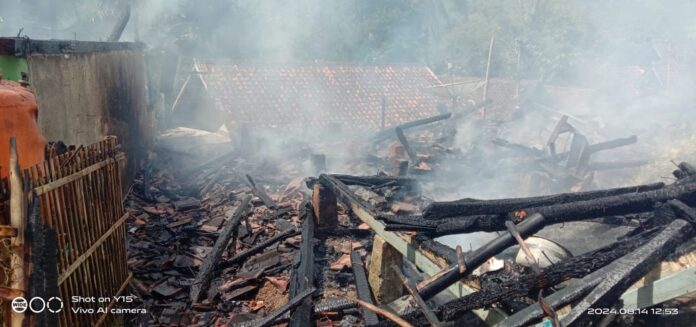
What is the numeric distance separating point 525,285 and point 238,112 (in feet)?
52.2

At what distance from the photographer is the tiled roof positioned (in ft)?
59.9

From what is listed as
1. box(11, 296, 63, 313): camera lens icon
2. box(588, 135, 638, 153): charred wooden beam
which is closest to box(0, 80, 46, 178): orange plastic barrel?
box(11, 296, 63, 313): camera lens icon

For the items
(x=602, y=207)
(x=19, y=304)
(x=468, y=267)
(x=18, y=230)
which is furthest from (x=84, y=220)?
(x=602, y=207)

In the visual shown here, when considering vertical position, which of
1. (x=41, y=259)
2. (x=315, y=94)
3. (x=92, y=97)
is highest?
(x=315, y=94)

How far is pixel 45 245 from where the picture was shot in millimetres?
3107

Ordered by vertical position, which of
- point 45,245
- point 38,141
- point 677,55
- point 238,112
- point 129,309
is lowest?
point 129,309

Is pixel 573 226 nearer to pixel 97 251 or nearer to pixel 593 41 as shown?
pixel 97 251

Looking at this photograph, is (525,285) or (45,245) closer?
(45,245)

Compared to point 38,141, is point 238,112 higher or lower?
higher

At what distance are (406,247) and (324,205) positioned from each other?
102 inches

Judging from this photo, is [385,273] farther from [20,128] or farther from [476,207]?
A: [20,128]

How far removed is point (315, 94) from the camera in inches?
793

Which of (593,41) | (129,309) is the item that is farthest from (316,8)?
(129,309)

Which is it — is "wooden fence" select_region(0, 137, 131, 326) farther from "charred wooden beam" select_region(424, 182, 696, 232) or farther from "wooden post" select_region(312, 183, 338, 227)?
"charred wooden beam" select_region(424, 182, 696, 232)
